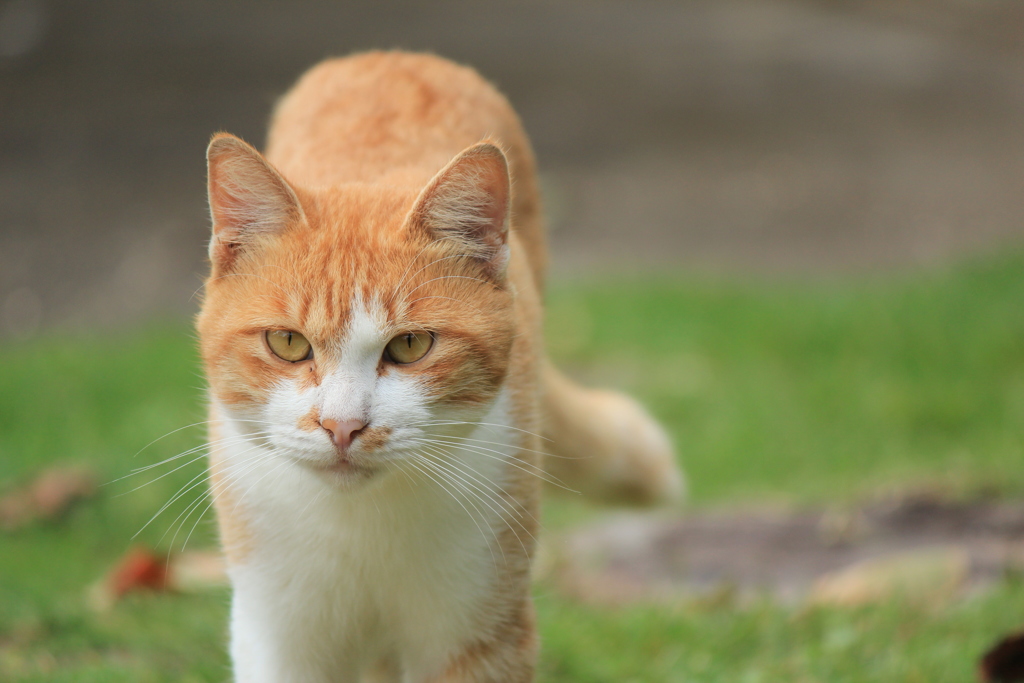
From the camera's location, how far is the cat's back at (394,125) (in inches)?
109

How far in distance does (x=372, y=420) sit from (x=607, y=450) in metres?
1.47

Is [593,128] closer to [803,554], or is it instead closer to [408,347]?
[803,554]

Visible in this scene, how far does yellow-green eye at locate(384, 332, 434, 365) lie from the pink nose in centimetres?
19

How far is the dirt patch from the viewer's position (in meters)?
3.58

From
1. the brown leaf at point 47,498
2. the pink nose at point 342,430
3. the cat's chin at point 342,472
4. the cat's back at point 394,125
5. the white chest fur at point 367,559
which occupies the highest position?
the cat's back at point 394,125

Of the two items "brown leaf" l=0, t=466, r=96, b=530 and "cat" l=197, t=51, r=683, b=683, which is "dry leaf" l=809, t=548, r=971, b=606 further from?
"brown leaf" l=0, t=466, r=96, b=530

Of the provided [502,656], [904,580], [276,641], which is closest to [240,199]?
[276,641]

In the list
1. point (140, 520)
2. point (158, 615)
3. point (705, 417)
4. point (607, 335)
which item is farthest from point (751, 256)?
point (158, 615)

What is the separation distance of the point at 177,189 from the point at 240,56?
1724 millimetres

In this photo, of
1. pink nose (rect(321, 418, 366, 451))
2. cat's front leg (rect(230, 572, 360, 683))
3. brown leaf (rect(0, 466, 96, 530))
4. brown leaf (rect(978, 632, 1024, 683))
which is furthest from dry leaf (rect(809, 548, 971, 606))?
brown leaf (rect(0, 466, 96, 530))

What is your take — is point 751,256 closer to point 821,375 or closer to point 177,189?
point 821,375

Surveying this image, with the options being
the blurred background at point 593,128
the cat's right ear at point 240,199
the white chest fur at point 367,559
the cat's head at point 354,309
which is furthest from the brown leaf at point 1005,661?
the blurred background at point 593,128

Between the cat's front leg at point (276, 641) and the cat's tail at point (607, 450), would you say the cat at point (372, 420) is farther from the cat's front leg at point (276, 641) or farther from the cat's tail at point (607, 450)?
the cat's tail at point (607, 450)

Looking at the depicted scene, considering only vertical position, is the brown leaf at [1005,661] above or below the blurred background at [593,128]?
below
